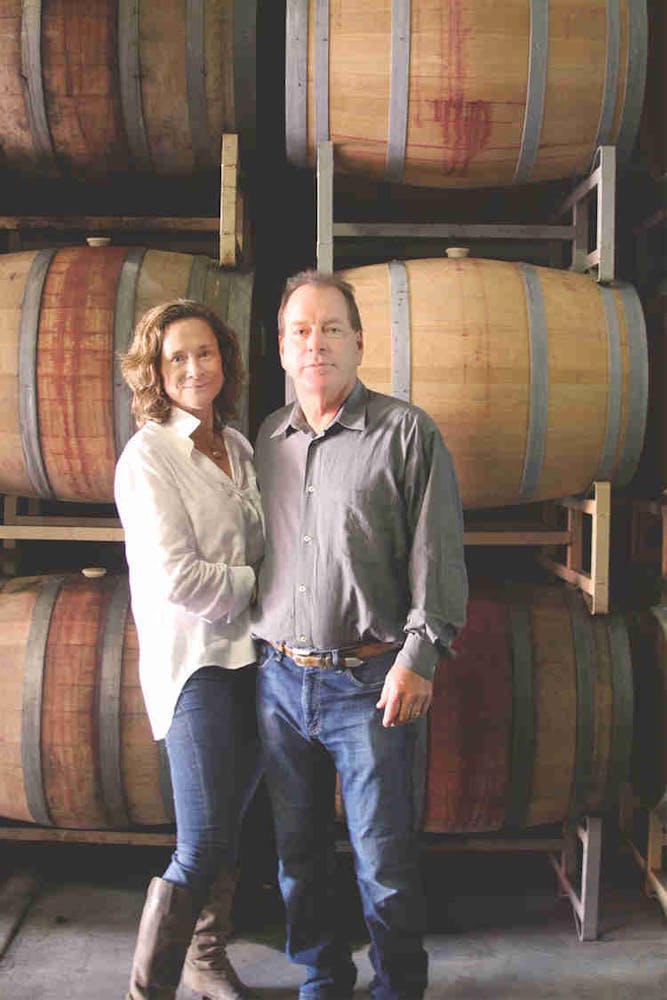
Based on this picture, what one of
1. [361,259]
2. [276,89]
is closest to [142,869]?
[361,259]

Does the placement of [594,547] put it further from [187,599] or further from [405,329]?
[187,599]

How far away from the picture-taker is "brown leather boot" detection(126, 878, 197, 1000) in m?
2.11


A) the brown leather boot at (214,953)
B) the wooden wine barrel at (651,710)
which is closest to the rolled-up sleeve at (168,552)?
the brown leather boot at (214,953)

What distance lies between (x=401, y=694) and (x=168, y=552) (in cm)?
60

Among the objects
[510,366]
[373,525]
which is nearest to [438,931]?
[373,525]

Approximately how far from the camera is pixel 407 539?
2168mm

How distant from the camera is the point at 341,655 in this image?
2133 mm

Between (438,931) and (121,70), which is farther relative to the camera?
(438,931)

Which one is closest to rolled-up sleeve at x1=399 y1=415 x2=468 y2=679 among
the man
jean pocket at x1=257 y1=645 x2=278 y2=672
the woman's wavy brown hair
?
the man

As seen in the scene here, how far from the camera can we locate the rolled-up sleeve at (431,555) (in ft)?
6.79

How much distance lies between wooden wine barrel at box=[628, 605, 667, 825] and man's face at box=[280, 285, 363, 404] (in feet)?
4.62

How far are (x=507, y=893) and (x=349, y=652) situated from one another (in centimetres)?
150

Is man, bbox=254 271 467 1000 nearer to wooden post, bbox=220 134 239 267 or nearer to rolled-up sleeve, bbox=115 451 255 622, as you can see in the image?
rolled-up sleeve, bbox=115 451 255 622

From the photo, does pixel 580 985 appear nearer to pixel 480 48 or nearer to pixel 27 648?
pixel 27 648
